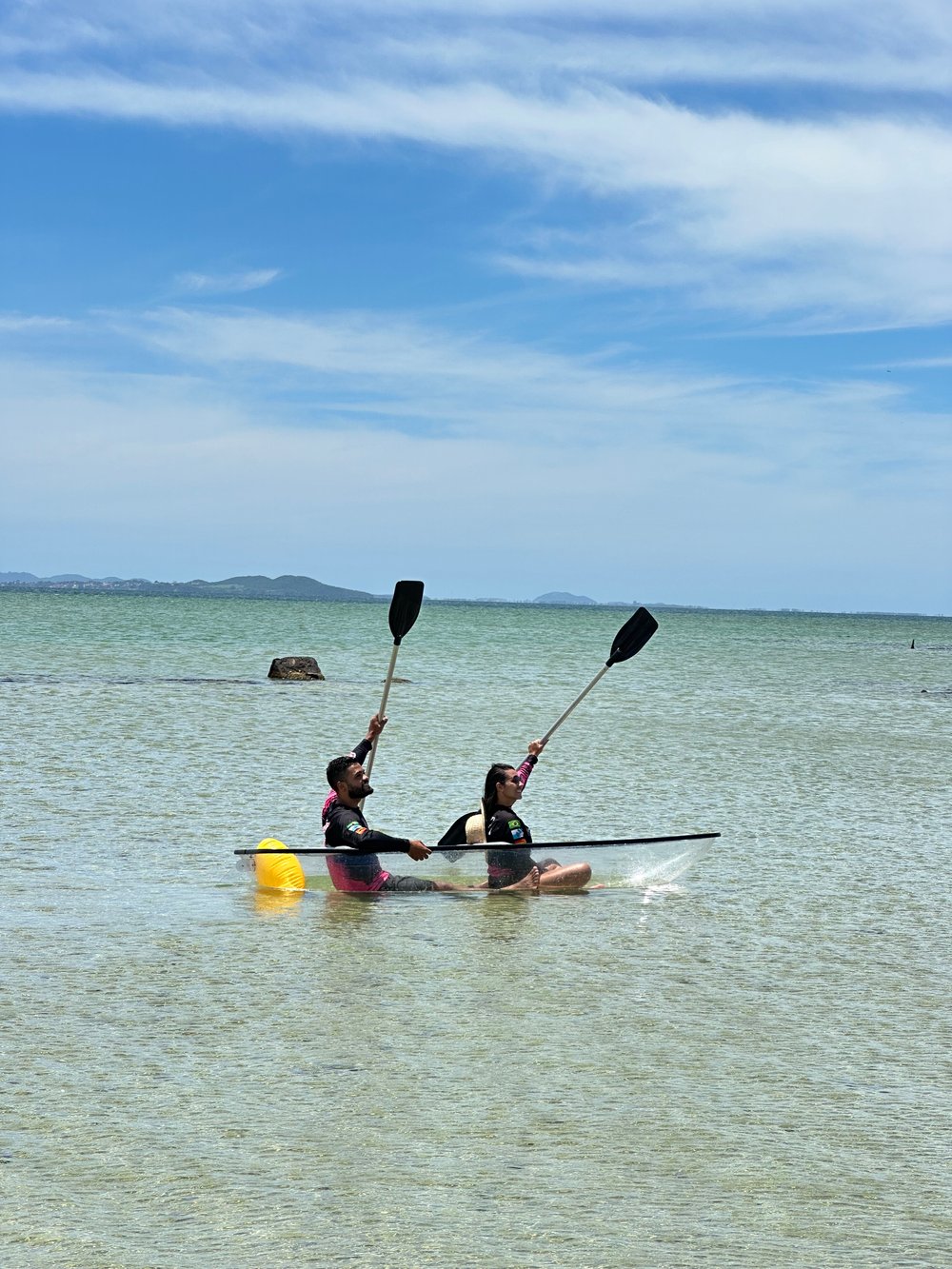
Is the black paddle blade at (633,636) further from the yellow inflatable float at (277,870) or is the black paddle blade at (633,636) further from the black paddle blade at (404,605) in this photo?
the yellow inflatable float at (277,870)

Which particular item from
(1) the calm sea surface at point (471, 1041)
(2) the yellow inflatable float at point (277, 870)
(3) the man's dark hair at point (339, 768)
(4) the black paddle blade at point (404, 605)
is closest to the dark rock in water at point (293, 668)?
(1) the calm sea surface at point (471, 1041)

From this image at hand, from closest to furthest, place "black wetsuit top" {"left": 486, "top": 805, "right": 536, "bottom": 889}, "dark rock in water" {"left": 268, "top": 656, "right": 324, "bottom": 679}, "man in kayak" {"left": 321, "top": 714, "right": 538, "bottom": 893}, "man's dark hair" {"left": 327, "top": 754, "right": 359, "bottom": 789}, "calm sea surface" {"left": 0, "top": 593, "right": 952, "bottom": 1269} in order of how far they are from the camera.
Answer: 1. "calm sea surface" {"left": 0, "top": 593, "right": 952, "bottom": 1269}
2. "man in kayak" {"left": 321, "top": 714, "right": 538, "bottom": 893}
3. "man's dark hair" {"left": 327, "top": 754, "right": 359, "bottom": 789}
4. "black wetsuit top" {"left": 486, "top": 805, "right": 536, "bottom": 889}
5. "dark rock in water" {"left": 268, "top": 656, "right": 324, "bottom": 679}

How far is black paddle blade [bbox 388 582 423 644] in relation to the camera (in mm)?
15594

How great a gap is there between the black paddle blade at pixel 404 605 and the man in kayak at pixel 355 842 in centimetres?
333

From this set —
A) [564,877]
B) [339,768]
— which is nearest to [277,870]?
[339,768]

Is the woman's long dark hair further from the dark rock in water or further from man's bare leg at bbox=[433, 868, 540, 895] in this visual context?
the dark rock in water

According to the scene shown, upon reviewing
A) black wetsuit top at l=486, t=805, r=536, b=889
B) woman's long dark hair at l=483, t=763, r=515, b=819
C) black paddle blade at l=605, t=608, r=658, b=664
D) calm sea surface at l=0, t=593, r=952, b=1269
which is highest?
black paddle blade at l=605, t=608, r=658, b=664

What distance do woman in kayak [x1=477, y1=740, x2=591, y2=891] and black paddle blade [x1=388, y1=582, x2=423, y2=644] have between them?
3.21 meters

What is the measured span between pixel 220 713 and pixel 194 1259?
1068 inches

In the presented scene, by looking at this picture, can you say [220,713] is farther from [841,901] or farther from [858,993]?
[858,993]

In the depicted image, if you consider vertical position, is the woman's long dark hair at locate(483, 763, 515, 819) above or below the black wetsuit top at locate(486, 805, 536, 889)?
above

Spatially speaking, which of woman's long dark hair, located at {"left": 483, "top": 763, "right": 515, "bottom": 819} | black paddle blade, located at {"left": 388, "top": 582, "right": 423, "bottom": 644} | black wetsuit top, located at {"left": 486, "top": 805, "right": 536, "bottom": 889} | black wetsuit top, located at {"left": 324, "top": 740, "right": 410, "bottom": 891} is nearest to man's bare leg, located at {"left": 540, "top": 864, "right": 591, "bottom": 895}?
black wetsuit top, located at {"left": 486, "top": 805, "right": 536, "bottom": 889}

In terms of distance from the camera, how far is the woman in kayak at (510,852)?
41.1 ft

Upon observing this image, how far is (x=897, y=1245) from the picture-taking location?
17.9 feet
